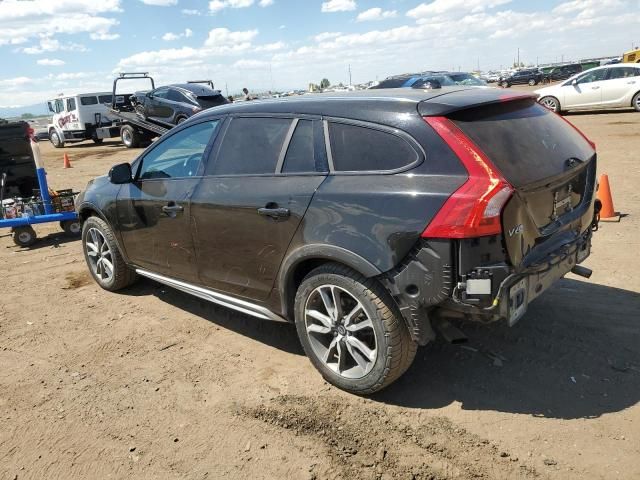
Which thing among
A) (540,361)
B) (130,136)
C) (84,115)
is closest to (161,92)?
(130,136)

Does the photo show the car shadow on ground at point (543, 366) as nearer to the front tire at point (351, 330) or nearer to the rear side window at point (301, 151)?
the front tire at point (351, 330)

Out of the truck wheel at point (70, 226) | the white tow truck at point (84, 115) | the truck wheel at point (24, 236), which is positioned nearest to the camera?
the truck wheel at point (24, 236)

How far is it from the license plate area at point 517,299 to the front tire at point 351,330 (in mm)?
553

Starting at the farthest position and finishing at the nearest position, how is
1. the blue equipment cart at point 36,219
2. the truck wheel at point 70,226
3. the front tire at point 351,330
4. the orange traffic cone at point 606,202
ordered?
the truck wheel at point 70,226, the blue equipment cart at point 36,219, the orange traffic cone at point 606,202, the front tire at point 351,330

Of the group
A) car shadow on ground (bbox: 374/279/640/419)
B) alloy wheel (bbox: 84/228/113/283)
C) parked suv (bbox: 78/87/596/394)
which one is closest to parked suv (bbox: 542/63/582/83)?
car shadow on ground (bbox: 374/279/640/419)

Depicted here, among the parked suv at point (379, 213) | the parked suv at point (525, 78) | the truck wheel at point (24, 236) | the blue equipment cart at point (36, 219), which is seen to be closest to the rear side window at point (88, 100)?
the blue equipment cart at point (36, 219)

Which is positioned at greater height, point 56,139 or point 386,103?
point 386,103

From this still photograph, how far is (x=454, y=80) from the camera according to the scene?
57.9 ft

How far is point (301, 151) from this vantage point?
340 cm

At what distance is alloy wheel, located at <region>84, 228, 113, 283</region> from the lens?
5207 mm

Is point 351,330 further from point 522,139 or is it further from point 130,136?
point 130,136

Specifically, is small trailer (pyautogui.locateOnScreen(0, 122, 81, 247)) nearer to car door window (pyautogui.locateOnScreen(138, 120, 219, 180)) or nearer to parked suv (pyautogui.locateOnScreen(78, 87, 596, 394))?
car door window (pyautogui.locateOnScreen(138, 120, 219, 180))

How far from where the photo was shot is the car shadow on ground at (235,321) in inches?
162

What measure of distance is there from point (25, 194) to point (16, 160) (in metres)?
0.57
